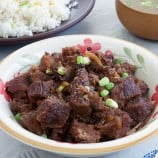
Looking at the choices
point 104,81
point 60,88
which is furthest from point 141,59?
point 60,88

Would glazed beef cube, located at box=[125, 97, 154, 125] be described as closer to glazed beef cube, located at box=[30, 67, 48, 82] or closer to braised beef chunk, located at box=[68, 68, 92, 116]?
braised beef chunk, located at box=[68, 68, 92, 116]

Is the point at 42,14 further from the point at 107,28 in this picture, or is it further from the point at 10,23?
the point at 107,28

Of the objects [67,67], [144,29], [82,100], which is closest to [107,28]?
[144,29]

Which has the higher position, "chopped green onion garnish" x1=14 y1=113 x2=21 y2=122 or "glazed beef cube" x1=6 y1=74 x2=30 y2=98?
"glazed beef cube" x1=6 y1=74 x2=30 y2=98

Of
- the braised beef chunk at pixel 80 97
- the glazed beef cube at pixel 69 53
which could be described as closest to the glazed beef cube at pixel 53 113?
the braised beef chunk at pixel 80 97

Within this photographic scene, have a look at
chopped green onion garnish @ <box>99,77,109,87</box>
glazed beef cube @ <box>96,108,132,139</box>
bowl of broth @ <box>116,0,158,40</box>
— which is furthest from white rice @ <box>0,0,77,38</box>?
glazed beef cube @ <box>96,108,132,139</box>

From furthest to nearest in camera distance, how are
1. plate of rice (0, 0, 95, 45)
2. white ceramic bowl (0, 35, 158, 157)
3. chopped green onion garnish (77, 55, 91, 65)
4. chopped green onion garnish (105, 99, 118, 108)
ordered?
plate of rice (0, 0, 95, 45) → chopped green onion garnish (77, 55, 91, 65) → chopped green onion garnish (105, 99, 118, 108) → white ceramic bowl (0, 35, 158, 157)

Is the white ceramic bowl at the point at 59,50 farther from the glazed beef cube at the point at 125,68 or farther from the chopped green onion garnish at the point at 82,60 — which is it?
the chopped green onion garnish at the point at 82,60
